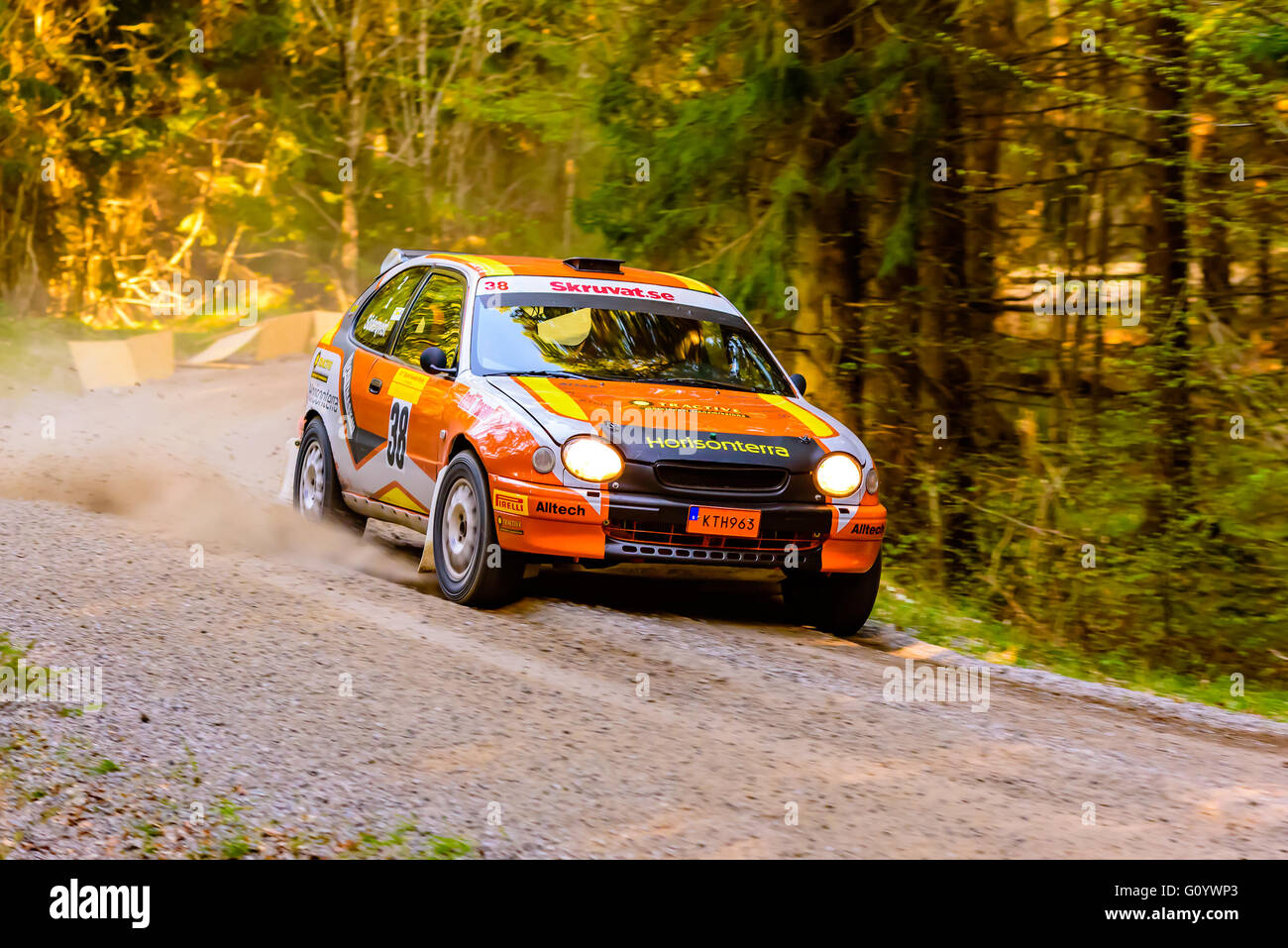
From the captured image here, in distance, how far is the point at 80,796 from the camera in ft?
16.1

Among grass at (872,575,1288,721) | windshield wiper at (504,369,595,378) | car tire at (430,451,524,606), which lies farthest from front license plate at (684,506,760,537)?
grass at (872,575,1288,721)

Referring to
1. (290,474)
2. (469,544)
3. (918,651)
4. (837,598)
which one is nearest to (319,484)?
(290,474)

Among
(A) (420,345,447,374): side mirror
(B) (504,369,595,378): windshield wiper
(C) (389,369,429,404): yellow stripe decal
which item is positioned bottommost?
(C) (389,369,429,404): yellow stripe decal

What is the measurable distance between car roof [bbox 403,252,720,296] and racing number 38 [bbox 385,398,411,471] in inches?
37.8

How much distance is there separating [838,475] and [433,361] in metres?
2.40

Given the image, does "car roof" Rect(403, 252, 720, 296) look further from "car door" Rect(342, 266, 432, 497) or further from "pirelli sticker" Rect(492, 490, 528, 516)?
"pirelli sticker" Rect(492, 490, 528, 516)

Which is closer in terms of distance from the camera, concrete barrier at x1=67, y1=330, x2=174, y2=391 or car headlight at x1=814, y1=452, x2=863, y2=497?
car headlight at x1=814, y1=452, x2=863, y2=497

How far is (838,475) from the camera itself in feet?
26.5

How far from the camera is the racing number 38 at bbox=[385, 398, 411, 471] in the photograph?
9.01 m

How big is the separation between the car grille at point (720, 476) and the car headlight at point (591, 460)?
0.73 ft
